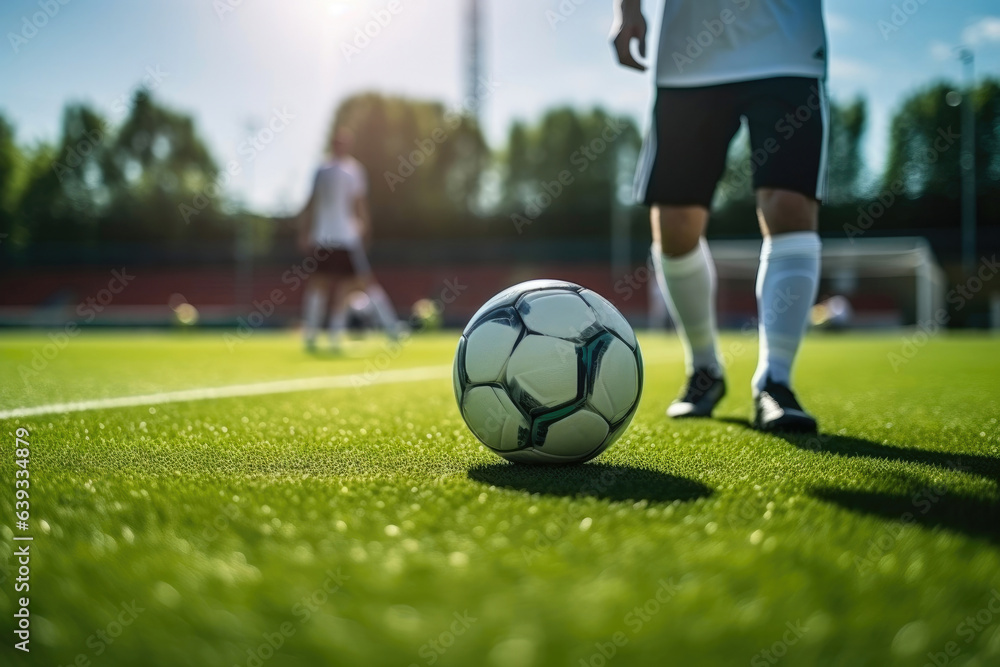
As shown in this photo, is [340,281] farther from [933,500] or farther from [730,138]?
[933,500]

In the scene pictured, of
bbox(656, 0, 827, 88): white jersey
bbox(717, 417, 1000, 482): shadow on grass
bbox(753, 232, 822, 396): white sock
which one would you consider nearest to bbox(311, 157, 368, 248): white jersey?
bbox(656, 0, 827, 88): white jersey

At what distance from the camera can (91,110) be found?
43281 millimetres

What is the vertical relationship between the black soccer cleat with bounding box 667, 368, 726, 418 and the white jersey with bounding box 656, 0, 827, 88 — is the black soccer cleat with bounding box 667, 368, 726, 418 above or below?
below

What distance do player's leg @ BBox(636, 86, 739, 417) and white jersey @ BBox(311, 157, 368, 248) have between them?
6619mm

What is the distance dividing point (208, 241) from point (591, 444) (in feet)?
152

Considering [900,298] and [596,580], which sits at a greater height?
[596,580]

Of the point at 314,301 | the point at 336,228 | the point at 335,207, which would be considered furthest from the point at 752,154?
the point at 314,301

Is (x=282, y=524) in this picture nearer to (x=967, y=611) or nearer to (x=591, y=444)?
(x=591, y=444)

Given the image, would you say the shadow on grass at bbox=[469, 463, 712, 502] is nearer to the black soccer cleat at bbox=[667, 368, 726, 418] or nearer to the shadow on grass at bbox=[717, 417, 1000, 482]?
the shadow on grass at bbox=[717, 417, 1000, 482]

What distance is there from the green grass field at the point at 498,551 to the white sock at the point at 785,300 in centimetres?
34

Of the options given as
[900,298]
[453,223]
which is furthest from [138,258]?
[900,298]

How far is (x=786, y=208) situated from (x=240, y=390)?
3002mm

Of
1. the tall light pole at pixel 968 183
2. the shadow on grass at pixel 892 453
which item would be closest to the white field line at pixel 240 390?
the shadow on grass at pixel 892 453

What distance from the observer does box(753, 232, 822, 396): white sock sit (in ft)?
9.50
